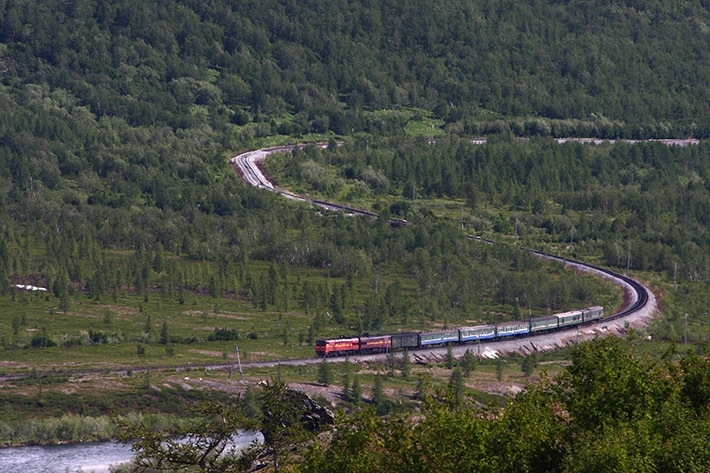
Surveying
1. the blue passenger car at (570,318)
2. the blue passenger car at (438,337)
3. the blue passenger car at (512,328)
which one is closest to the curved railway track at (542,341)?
the blue passenger car at (512,328)

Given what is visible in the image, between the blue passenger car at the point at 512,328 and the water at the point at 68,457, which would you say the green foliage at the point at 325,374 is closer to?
the water at the point at 68,457

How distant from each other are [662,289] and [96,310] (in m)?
65.2

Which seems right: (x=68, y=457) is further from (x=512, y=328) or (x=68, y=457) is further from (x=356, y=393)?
(x=512, y=328)

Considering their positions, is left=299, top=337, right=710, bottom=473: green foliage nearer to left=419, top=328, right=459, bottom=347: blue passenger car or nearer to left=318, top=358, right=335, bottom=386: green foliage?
left=318, top=358, right=335, bottom=386: green foliage

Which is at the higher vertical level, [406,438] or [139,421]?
[406,438]

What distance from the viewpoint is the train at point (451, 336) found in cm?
15162

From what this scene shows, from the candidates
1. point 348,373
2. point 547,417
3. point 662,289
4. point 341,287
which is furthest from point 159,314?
point 547,417

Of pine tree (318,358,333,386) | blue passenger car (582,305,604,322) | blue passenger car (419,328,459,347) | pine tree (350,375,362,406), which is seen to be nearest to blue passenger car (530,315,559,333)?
blue passenger car (582,305,604,322)

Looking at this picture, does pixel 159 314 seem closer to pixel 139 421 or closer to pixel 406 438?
pixel 139 421

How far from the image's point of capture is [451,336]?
15950cm

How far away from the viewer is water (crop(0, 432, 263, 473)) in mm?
109125

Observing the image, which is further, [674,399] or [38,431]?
[38,431]

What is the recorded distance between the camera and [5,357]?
148 meters

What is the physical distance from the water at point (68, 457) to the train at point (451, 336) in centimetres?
3303
